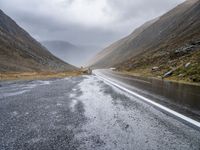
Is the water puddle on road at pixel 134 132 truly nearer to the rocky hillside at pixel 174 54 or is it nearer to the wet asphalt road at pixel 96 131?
the wet asphalt road at pixel 96 131

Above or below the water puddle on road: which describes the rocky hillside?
above

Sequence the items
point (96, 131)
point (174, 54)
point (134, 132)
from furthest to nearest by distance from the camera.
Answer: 1. point (174, 54)
2. point (96, 131)
3. point (134, 132)

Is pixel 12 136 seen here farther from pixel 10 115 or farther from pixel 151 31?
pixel 151 31

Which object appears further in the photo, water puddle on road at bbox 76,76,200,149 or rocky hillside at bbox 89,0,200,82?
rocky hillside at bbox 89,0,200,82

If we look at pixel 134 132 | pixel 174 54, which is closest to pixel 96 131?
pixel 134 132

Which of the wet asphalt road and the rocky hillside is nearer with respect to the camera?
the wet asphalt road

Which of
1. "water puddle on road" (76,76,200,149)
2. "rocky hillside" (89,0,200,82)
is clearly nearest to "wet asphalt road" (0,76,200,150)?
"water puddle on road" (76,76,200,149)

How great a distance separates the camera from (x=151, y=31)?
18062cm

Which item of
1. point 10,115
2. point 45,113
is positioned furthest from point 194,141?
point 10,115

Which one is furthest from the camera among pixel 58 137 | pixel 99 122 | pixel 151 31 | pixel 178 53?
pixel 151 31

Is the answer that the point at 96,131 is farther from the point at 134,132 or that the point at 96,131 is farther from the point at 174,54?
the point at 174,54

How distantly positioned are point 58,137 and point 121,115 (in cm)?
256

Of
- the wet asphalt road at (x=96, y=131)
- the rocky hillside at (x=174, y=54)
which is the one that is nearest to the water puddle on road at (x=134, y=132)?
the wet asphalt road at (x=96, y=131)

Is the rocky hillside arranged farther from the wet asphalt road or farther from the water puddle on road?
the wet asphalt road
